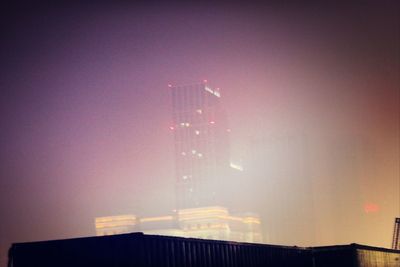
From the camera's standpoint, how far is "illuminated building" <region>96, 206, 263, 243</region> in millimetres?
166000

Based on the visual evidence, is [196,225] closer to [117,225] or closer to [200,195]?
[200,195]

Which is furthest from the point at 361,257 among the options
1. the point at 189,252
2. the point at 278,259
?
the point at 189,252

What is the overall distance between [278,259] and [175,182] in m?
161

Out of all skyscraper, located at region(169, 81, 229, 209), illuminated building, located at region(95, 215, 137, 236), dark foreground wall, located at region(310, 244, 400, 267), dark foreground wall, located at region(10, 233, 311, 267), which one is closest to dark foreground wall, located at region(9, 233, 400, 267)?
dark foreground wall, located at region(10, 233, 311, 267)

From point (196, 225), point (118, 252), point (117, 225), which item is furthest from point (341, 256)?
point (117, 225)

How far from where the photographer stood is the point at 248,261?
88.9 feet

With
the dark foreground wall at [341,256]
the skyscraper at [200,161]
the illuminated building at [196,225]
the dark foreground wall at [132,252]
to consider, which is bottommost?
the illuminated building at [196,225]

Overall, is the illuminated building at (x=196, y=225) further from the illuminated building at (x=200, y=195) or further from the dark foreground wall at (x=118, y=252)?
the dark foreground wall at (x=118, y=252)

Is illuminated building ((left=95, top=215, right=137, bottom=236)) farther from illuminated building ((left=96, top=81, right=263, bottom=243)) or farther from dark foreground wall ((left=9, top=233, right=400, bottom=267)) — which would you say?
dark foreground wall ((left=9, top=233, right=400, bottom=267))

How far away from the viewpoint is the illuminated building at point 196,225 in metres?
166

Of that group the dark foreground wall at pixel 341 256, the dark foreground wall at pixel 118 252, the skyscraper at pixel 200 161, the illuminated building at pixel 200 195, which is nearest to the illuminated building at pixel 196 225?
the illuminated building at pixel 200 195

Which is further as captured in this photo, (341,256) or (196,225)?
(196,225)

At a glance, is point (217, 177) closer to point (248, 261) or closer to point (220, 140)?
point (220, 140)

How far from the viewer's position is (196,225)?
166125 mm
